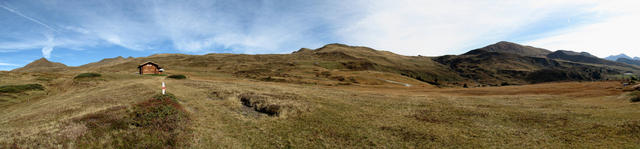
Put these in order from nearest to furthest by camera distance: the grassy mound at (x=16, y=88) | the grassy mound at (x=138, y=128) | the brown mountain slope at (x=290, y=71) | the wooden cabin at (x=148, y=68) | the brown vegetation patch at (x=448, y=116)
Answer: the grassy mound at (x=138, y=128)
the brown vegetation patch at (x=448, y=116)
the grassy mound at (x=16, y=88)
the wooden cabin at (x=148, y=68)
the brown mountain slope at (x=290, y=71)

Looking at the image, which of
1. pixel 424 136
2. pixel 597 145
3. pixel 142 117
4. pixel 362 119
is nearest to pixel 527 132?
pixel 597 145

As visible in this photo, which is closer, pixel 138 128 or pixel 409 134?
pixel 138 128

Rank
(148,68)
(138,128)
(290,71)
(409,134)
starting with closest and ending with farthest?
(138,128)
(409,134)
(148,68)
(290,71)

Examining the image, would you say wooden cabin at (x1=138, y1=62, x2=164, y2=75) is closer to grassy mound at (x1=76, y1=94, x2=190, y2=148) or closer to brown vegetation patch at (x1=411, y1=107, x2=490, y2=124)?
grassy mound at (x1=76, y1=94, x2=190, y2=148)

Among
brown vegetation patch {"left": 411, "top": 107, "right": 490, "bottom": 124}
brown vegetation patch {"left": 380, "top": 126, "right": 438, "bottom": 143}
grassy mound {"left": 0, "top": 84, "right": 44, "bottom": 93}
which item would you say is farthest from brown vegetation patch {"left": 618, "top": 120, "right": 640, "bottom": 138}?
grassy mound {"left": 0, "top": 84, "right": 44, "bottom": 93}

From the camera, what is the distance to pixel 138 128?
370 inches

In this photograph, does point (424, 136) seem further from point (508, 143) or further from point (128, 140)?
point (128, 140)

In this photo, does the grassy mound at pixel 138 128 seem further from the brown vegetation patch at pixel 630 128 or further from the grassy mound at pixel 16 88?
the grassy mound at pixel 16 88

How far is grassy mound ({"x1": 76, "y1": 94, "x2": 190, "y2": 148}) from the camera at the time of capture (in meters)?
8.05

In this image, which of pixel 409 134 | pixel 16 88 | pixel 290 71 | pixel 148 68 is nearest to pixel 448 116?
pixel 409 134

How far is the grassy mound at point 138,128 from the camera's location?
8.05m

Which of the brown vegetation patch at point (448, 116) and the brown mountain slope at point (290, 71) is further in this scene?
the brown mountain slope at point (290, 71)

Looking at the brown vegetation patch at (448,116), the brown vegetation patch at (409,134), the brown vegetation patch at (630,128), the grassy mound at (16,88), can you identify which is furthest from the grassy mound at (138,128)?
the grassy mound at (16,88)

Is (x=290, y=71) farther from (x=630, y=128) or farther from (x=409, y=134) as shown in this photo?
(x=630, y=128)
